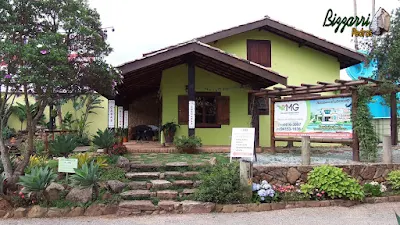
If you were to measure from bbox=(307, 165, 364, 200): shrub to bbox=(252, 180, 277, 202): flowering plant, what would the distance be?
988mm

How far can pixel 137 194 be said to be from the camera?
23.2 ft

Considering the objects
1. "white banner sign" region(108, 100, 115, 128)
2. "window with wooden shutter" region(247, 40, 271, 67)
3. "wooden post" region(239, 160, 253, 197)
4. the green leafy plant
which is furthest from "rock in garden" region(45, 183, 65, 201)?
"window with wooden shutter" region(247, 40, 271, 67)

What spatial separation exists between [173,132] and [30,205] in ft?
23.4

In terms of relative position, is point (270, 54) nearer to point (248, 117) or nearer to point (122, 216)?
point (248, 117)

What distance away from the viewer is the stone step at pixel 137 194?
23.1 ft

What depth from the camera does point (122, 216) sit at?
651 cm

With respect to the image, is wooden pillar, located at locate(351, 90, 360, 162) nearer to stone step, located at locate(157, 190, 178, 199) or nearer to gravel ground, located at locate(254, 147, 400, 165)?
gravel ground, located at locate(254, 147, 400, 165)

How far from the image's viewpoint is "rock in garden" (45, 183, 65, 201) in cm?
682

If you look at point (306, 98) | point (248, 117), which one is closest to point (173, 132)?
point (248, 117)

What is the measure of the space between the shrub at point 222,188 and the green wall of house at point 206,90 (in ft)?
22.1

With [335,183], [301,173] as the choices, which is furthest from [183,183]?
[335,183]

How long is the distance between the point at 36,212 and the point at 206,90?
29.2 feet

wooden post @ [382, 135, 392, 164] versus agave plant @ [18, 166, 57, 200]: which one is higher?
wooden post @ [382, 135, 392, 164]

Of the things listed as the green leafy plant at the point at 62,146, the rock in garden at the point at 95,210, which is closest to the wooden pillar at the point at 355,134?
the rock in garden at the point at 95,210
